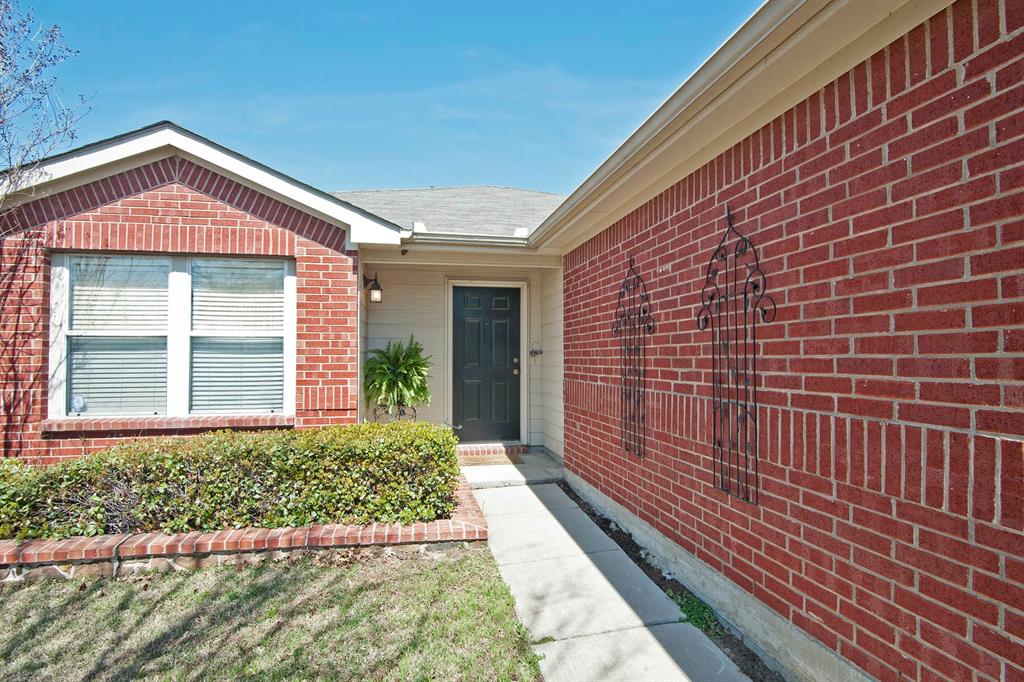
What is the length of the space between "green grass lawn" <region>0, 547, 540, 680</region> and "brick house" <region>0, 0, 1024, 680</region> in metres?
1.45

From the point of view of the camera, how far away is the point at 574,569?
3699mm

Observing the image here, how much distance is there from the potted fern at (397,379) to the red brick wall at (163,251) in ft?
3.02

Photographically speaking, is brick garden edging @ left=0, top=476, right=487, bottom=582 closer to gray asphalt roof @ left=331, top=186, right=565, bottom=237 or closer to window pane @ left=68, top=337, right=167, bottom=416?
window pane @ left=68, top=337, right=167, bottom=416

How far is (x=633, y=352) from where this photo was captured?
430 centimetres

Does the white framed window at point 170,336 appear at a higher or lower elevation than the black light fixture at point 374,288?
lower

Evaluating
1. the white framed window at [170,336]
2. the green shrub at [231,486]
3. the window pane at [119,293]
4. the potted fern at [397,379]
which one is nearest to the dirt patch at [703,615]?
the green shrub at [231,486]

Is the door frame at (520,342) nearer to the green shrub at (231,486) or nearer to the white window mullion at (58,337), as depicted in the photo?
the green shrub at (231,486)

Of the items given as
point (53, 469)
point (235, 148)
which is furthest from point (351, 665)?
point (235, 148)

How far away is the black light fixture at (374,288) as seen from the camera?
6426 millimetres

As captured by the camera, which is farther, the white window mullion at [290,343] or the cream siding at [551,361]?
the cream siding at [551,361]

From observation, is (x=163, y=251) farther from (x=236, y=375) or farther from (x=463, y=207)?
(x=463, y=207)

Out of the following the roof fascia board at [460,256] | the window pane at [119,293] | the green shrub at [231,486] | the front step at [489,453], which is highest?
the roof fascia board at [460,256]

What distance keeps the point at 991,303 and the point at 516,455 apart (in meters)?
5.92

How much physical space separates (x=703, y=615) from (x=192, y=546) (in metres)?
3.41
